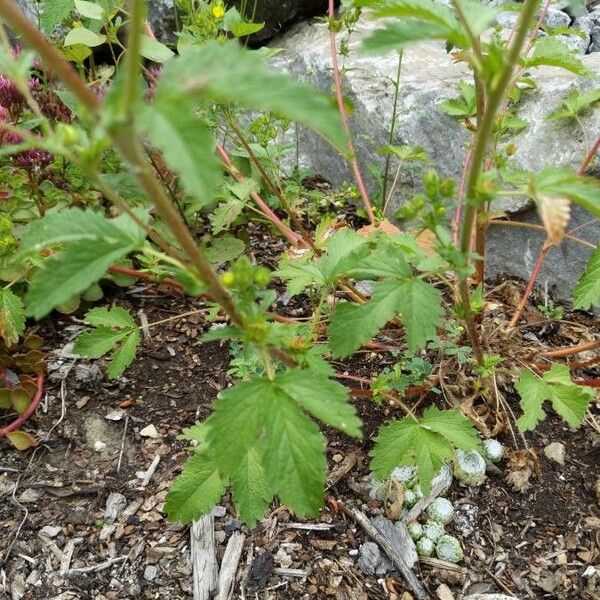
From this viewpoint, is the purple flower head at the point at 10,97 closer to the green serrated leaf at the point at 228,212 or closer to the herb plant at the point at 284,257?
the herb plant at the point at 284,257

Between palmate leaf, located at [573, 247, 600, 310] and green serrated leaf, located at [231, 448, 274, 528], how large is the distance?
3.34ft

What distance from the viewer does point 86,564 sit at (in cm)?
183

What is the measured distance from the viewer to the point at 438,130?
283cm

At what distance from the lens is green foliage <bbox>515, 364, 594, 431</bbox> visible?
1.75m

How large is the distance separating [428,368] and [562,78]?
4.96ft

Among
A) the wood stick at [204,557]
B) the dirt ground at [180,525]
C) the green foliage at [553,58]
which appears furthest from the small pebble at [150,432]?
the green foliage at [553,58]

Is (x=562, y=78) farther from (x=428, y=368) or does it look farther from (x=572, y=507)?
(x=572, y=507)

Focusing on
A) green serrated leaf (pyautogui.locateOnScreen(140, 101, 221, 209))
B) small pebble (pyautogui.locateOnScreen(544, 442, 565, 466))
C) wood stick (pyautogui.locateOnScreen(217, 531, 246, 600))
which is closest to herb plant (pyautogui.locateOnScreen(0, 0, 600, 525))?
green serrated leaf (pyautogui.locateOnScreen(140, 101, 221, 209))

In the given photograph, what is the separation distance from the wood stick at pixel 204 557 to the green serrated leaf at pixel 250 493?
351mm

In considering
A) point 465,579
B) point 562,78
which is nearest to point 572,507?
point 465,579

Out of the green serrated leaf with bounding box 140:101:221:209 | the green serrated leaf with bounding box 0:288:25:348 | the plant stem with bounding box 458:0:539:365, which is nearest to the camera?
the green serrated leaf with bounding box 140:101:221:209

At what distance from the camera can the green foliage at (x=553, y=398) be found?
175cm

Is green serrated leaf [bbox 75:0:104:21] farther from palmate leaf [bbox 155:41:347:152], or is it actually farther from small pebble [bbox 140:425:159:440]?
palmate leaf [bbox 155:41:347:152]

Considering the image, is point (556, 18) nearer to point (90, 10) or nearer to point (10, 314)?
point (90, 10)
